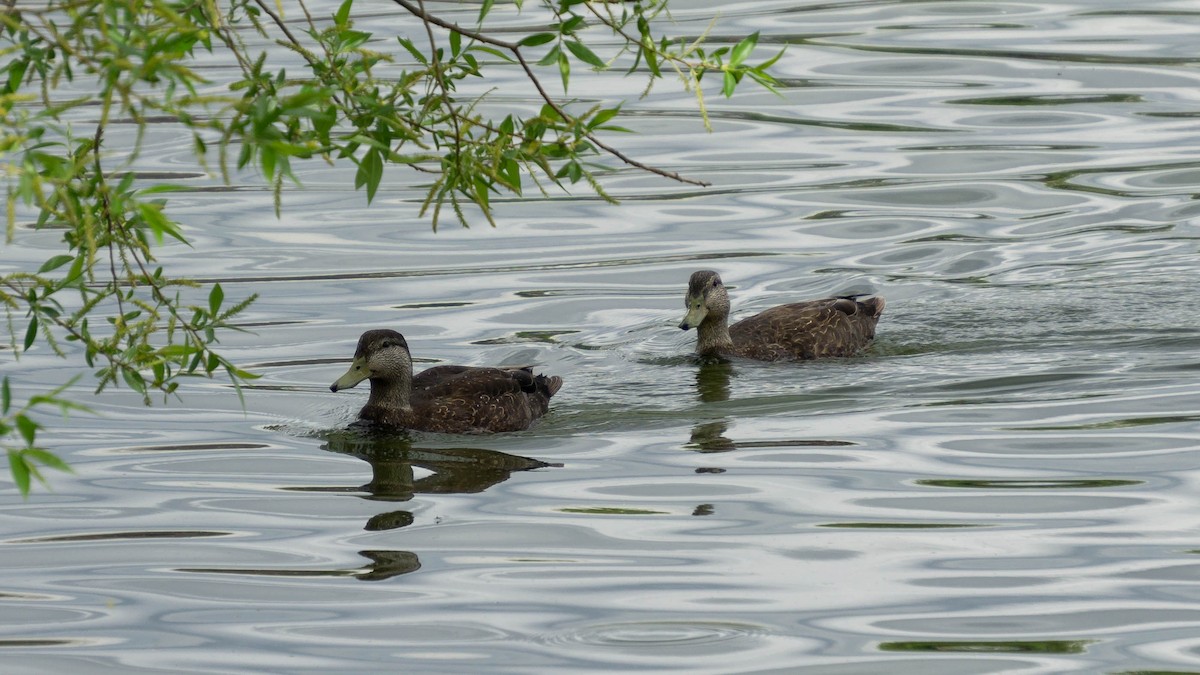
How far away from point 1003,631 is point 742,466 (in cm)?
297

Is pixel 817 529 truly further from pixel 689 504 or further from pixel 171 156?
pixel 171 156

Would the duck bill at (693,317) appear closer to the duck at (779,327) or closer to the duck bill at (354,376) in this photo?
the duck at (779,327)

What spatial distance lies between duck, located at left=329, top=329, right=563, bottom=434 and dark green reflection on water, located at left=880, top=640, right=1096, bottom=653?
4.72 meters

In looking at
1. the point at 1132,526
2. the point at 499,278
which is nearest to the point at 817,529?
the point at 1132,526

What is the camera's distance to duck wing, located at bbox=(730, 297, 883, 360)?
14203mm

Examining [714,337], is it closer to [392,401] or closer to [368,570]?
[392,401]

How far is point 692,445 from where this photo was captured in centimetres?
1156

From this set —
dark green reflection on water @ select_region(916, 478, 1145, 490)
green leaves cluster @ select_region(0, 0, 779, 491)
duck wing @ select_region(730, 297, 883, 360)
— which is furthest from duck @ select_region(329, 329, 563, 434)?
green leaves cluster @ select_region(0, 0, 779, 491)

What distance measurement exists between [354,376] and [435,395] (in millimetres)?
547

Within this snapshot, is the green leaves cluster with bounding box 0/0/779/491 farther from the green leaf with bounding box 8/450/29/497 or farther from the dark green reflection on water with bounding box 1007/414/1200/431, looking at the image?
the dark green reflection on water with bounding box 1007/414/1200/431

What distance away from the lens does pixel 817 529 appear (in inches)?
379

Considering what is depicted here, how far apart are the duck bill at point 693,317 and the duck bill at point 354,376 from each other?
2.67m

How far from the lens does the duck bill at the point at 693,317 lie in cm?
1410

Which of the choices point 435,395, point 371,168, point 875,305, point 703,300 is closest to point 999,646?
point 371,168
